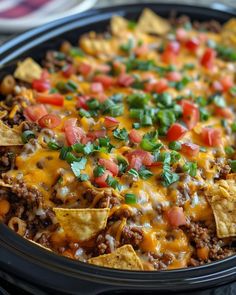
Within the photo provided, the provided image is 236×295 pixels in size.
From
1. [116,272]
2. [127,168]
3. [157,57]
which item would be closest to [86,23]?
[157,57]

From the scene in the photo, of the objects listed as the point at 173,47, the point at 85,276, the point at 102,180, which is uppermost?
the point at 173,47

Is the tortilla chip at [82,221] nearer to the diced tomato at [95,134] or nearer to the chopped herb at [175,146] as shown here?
the diced tomato at [95,134]

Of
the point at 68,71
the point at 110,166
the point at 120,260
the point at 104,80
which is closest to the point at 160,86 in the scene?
the point at 104,80

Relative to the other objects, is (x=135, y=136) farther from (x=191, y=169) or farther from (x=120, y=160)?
(x=191, y=169)

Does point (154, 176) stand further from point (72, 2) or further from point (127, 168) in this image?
point (72, 2)

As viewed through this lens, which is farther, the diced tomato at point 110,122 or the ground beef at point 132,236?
the diced tomato at point 110,122

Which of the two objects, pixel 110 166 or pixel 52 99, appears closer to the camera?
pixel 110 166

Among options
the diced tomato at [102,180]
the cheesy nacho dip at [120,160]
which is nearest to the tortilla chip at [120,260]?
the cheesy nacho dip at [120,160]
